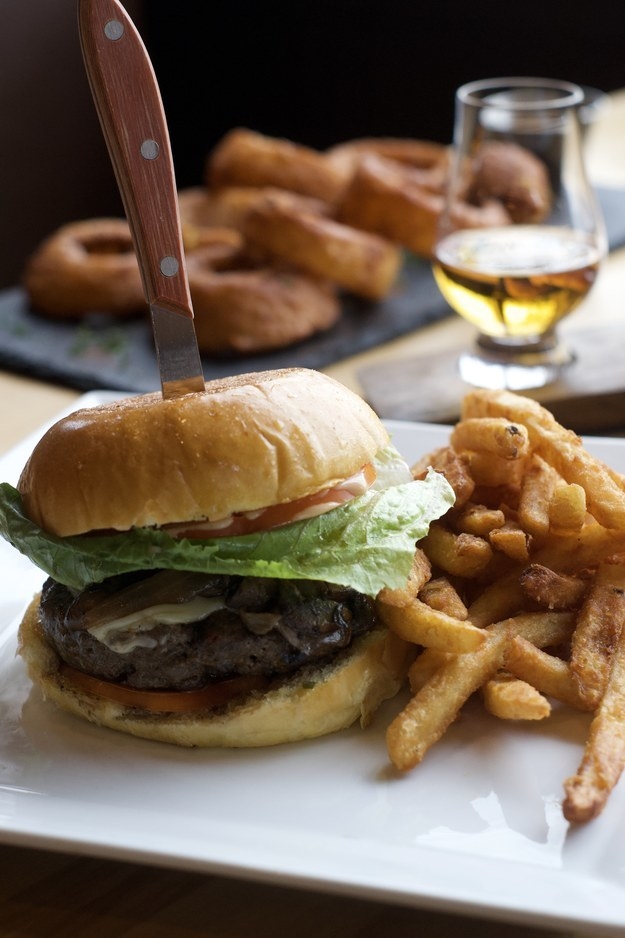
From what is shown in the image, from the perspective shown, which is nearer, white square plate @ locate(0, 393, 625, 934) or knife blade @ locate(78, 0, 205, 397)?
white square plate @ locate(0, 393, 625, 934)

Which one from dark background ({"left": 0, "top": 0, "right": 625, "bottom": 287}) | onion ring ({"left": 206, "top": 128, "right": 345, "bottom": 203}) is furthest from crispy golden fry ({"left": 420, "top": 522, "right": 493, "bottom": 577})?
dark background ({"left": 0, "top": 0, "right": 625, "bottom": 287})

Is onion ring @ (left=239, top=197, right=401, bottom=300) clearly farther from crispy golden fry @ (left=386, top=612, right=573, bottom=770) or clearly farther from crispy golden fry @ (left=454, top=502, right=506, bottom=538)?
crispy golden fry @ (left=386, top=612, right=573, bottom=770)

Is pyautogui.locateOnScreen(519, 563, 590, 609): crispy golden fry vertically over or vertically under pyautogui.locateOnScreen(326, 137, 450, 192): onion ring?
over

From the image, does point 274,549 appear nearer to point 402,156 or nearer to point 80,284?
point 80,284

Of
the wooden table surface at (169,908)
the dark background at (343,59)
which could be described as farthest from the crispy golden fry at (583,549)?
the dark background at (343,59)

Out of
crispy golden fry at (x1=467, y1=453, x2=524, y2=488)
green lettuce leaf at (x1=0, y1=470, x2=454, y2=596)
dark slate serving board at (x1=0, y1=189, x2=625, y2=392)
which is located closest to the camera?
green lettuce leaf at (x1=0, y1=470, x2=454, y2=596)

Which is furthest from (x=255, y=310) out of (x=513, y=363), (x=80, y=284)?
(x=513, y=363)

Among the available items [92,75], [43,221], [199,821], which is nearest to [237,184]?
[43,221]

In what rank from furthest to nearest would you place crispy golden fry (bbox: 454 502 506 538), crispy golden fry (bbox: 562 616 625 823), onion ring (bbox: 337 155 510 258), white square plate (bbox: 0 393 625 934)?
onion ring (bbox: 337 155 510 258) → crispy golden fry (bbox: 454 502 506 538) → crispy golden fry (bbox: 562 616 625 823) → white square plate (bbox: 0 393 625 934)
